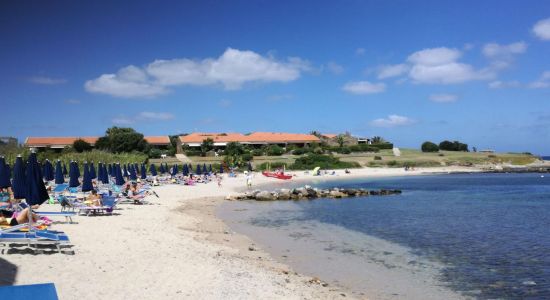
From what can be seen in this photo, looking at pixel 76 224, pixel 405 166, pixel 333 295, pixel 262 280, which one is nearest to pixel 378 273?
pixel 333 295

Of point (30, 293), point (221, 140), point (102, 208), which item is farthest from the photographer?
point (221, 140)

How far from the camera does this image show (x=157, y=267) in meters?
10.4

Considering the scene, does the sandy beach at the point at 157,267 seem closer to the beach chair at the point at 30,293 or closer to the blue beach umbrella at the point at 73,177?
the beach chair at the point at 30,293

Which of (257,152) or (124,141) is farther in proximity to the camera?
(257,152)

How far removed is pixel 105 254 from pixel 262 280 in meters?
4.05

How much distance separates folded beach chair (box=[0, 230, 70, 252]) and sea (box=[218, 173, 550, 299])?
6004mm

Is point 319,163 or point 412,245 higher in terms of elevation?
point 319,163

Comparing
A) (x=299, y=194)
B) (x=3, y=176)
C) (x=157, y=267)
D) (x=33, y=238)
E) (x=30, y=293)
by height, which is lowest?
(x=299, y=194)

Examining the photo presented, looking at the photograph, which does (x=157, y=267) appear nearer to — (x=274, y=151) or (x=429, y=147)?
(x=274, y=151)

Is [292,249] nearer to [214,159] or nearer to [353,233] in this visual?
[353,233]

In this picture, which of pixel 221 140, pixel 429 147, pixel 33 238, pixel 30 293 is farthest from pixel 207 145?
pixel 30 293

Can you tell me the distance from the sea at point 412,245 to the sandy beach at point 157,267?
4.29ft

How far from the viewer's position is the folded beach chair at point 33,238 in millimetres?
10383

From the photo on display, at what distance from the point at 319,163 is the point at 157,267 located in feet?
217
